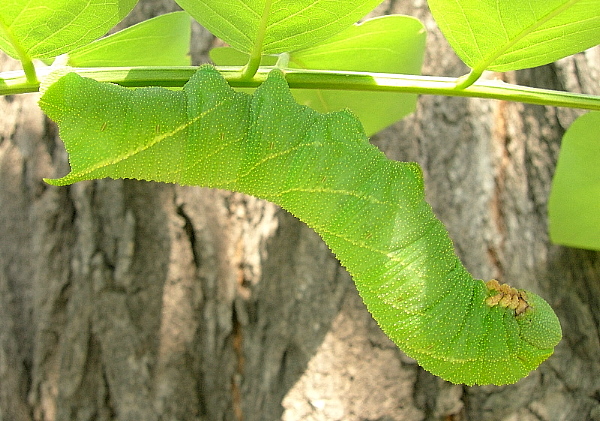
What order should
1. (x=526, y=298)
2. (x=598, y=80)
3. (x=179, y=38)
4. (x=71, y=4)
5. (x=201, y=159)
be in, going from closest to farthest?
(x=71, y=4), (x=201, y=159), (x=526, y=298), (x=179, y=38), (x=598, y=80)

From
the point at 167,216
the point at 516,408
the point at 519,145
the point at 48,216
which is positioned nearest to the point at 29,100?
the point at 48,216

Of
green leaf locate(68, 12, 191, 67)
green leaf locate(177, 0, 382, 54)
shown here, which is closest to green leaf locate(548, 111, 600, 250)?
green leaf locate(177, 0, 382, 54)

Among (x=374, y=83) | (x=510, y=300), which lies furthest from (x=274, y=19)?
(x=510, y=300)

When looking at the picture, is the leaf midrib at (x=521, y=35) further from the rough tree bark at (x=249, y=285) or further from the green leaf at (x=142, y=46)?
the rough tree bark at (x=249, y=285)

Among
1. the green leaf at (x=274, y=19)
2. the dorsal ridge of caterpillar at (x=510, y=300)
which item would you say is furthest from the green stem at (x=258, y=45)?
the dorsal ridge of caterpillar at (x=510, y=300)

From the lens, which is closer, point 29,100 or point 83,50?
point 83,50

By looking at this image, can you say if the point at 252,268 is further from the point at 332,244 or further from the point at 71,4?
the point at 71,4

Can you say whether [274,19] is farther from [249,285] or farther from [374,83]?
[249,285]
